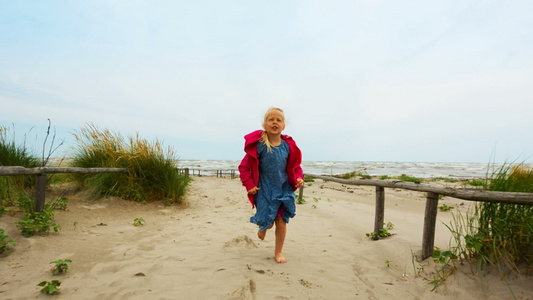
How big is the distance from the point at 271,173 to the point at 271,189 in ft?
0.57

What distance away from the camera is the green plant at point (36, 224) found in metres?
3.83

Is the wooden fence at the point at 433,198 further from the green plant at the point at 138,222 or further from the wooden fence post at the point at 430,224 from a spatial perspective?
the green plant at the point at 138,222

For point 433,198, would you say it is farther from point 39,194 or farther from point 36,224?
point 39,194

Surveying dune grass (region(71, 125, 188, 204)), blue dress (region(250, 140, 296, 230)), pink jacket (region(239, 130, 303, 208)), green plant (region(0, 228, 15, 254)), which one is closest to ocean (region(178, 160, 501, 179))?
dune grass (region(71, 125, 188, 204))

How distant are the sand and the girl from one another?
55 cm

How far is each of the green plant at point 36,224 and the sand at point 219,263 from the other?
0.12m

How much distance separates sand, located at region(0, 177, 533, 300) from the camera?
8.13 feet

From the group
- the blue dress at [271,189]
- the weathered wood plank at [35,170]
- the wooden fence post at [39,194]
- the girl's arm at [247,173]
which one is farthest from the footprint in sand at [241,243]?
the weathered wood plank at [35,170]

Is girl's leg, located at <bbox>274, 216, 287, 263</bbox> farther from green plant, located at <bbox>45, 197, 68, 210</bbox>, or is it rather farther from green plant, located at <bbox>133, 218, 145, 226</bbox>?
green plant, located at <bbox>45, 197, 68, 210</bbox>

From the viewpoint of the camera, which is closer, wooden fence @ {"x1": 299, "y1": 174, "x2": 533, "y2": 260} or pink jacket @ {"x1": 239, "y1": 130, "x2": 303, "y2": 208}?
wooden fence @ {"x1": 299, "y1": 174, "x2": 533, "y2": 260}

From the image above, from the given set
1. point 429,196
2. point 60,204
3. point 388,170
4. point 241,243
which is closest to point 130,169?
point 60,204

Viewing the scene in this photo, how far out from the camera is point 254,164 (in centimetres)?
318

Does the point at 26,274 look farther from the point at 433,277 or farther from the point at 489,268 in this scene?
the point at 489,268

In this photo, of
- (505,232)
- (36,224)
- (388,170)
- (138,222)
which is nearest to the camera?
(505,232)
